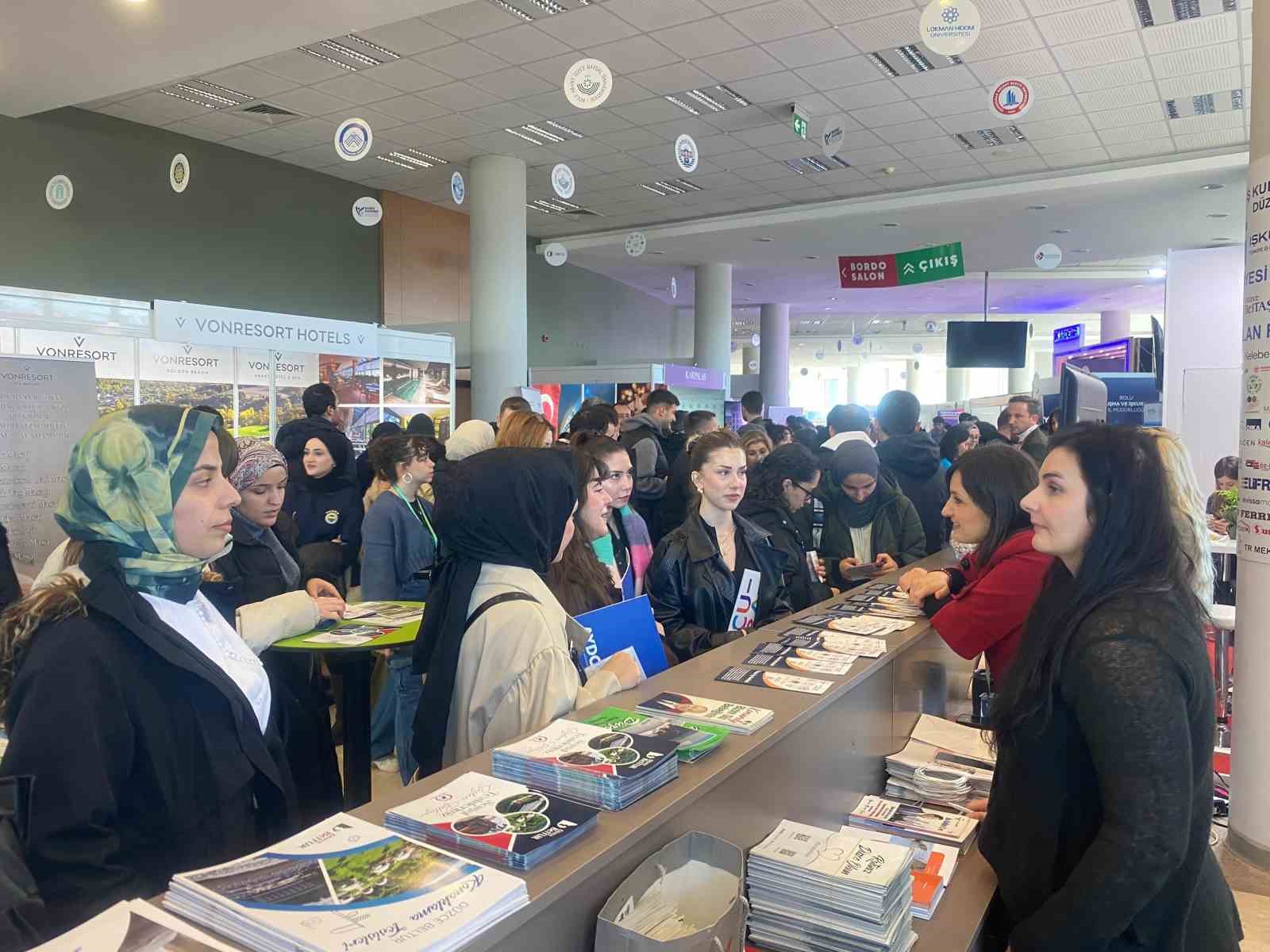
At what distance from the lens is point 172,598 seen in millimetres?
1516

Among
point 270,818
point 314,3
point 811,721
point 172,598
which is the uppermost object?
point 314,3

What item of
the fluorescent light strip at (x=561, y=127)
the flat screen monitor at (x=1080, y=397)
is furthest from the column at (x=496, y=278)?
the flat screen monitor at (x=1080, y=397)

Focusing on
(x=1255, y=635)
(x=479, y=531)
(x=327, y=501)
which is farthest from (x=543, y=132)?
(x=479, y=531)

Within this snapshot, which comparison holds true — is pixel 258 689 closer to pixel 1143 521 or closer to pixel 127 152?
pixel 1143 521

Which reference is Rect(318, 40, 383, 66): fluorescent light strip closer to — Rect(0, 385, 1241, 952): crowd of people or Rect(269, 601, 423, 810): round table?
Rect(269, 601, 423, 810): round table

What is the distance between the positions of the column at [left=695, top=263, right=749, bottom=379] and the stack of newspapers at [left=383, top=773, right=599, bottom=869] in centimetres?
1357

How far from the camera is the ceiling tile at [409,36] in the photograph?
6523 millimetres

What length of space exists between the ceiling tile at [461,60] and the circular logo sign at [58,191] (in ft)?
12.0

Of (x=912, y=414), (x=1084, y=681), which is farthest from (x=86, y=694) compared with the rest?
(x=912, y=414)

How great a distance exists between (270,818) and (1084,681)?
1.42m

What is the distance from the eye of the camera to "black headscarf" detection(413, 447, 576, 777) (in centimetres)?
180

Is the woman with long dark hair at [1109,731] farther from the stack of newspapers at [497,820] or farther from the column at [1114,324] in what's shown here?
the column at [1114,324]

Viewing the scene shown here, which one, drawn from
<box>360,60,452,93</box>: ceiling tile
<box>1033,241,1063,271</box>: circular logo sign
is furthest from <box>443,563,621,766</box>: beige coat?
<box>1033,241,1063,271</box>: circular logo sign

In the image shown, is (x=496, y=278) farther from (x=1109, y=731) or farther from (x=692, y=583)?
(x=1109, y=731)
